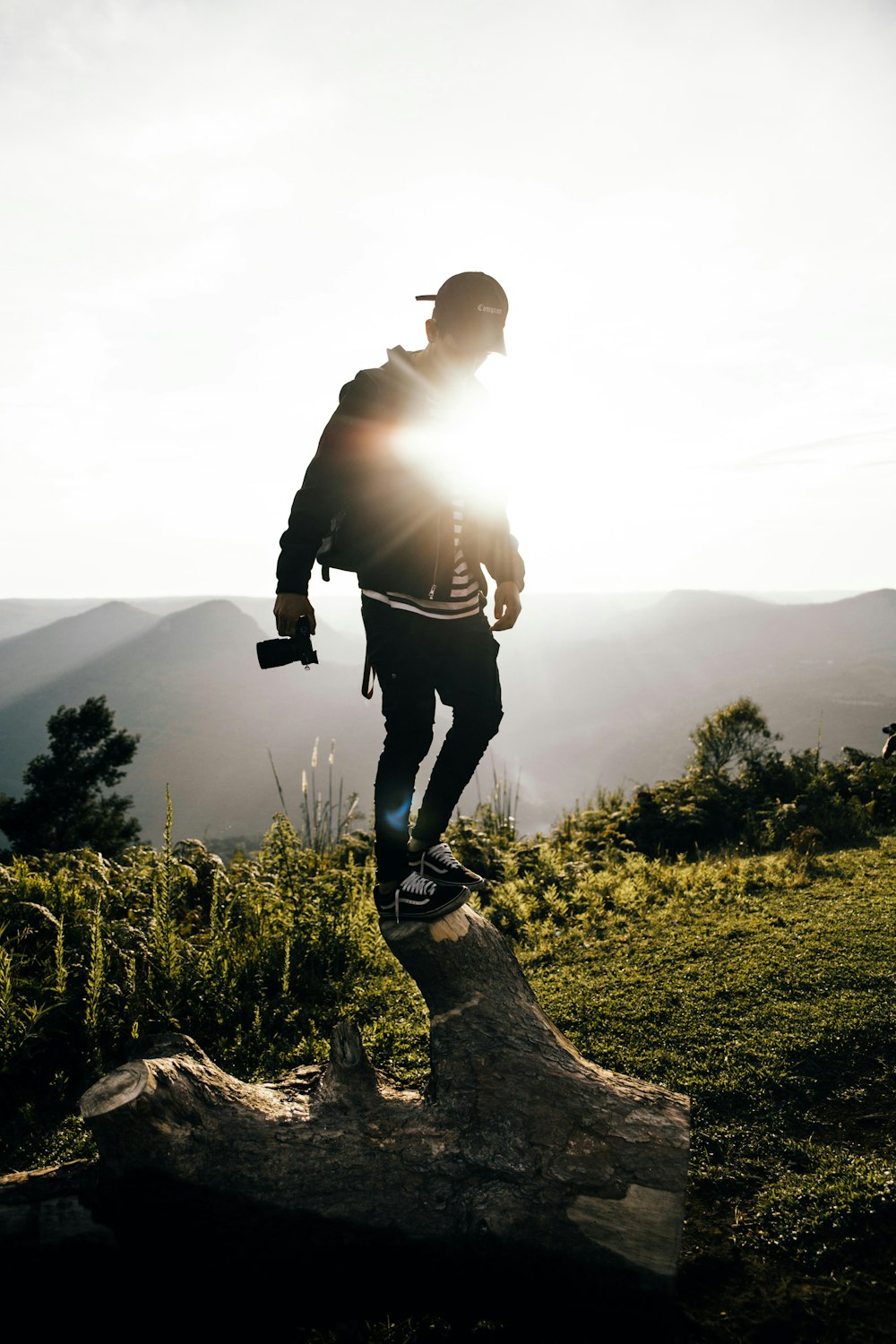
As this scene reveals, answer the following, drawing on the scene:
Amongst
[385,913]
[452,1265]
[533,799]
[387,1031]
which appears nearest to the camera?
[452,1265]

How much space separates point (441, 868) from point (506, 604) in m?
1.35

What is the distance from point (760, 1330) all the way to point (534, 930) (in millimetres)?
3617

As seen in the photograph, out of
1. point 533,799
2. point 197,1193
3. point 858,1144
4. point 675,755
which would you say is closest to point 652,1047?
point 858,1144

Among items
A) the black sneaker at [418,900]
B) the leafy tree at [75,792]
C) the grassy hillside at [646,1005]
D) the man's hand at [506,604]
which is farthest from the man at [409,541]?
the leafy tree at [75,792]

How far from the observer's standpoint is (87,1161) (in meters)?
2.27

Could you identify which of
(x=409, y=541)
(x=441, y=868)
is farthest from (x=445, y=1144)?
(x=409, y=541)

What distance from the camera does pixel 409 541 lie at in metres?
3.22

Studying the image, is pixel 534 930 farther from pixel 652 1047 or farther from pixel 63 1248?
pixel 63 1248

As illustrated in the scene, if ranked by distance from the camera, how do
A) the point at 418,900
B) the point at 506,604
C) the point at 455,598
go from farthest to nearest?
the point at 506,604, the point at 455,598, the point at 418,900

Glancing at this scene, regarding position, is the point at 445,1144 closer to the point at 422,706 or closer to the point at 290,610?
the point at 422,706

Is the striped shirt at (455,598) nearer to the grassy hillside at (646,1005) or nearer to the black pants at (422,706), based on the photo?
the black pants at (422,706)

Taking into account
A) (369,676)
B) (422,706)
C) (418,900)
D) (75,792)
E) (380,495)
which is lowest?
(75,792)

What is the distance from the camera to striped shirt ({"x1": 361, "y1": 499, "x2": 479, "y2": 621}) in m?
3.22

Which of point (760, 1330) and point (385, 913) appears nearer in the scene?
point (760, 1330)
